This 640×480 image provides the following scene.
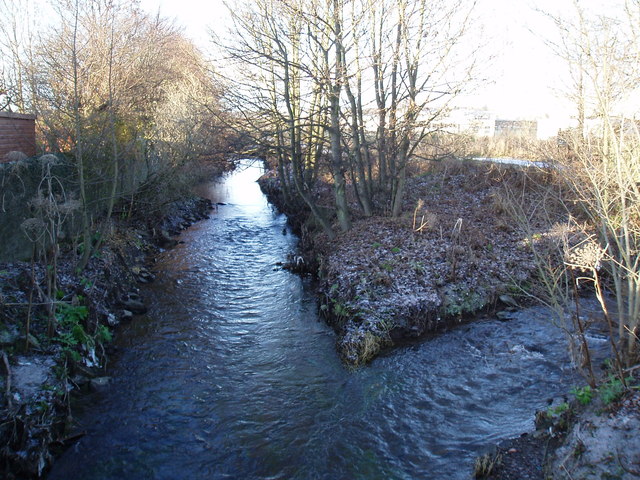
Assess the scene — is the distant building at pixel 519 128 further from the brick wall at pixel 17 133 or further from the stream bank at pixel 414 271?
the brick wall at pixel 17 133

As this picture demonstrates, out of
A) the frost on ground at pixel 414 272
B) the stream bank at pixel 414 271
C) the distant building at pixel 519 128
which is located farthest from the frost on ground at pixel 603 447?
the distant building at pixel 519 128

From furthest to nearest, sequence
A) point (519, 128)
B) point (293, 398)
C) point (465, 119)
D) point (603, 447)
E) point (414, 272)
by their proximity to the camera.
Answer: point (519, 128), point (465, 119), point (414, 272), point (293, 398), point (603, 447)

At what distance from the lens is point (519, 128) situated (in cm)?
2338

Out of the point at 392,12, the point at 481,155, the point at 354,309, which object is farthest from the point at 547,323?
the point at 481,155

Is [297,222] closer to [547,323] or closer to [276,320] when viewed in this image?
[276,320]

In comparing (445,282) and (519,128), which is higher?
(519,128)

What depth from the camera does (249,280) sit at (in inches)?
480

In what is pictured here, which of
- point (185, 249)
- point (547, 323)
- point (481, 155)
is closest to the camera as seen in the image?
point (547, 323)

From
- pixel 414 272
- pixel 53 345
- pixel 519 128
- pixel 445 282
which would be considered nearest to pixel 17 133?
pixel 53 345

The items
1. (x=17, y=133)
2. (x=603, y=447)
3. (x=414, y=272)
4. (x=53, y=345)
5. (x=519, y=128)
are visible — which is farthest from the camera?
(x=519, y=128)

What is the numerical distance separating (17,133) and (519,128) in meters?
21.5

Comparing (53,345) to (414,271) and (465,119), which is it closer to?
(414,271)

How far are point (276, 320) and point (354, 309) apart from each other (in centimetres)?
180

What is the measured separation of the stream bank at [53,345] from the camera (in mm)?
5598
